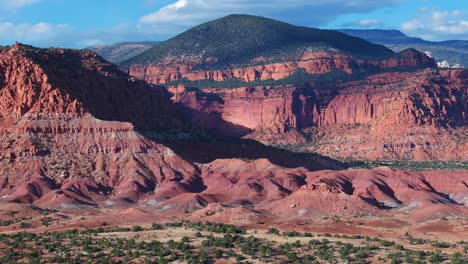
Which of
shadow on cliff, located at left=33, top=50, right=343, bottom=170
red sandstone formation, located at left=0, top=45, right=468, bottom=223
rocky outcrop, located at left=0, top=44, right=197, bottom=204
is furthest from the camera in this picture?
shadow on cliff, located at left=33, top=50, right=343, bottom=170

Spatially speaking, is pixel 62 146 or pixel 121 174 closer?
pixel 62 146

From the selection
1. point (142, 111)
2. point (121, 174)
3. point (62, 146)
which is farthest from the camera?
point (142, 111)

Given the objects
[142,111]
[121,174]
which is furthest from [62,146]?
[142,111]

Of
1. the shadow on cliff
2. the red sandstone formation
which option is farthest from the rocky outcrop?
the shadow on cliff

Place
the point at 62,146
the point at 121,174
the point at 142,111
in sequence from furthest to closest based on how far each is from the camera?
the point at 142,111
the point at 121,174
the point at 62,146

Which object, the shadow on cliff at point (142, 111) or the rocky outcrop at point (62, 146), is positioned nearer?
the rocky outcrop at point (62, 146)

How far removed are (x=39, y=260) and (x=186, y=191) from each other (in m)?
64.3

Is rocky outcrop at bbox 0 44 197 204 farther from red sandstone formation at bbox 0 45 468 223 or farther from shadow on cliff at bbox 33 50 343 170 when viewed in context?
shadow on cliff at bbox 33 50 343 170

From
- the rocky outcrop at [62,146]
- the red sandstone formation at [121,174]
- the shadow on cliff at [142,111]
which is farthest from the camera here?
the shadow on cliff at [142,111]

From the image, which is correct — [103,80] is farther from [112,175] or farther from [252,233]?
[252,233]

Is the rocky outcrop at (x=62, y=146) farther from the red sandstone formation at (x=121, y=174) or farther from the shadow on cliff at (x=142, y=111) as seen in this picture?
the shadow on cliff at (x=142, y=111)

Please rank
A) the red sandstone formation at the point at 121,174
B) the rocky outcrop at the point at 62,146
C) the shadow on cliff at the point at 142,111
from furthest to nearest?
the shadow on cliff at the point at 142,111
the rocky outcrop at the point at 62,146
the red sandstone formation at the point at 121,174

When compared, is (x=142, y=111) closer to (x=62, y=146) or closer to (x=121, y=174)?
(x=121, y=174)

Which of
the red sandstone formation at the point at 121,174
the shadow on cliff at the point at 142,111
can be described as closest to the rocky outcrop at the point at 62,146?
the red sandstone formation at the point at 121,174
